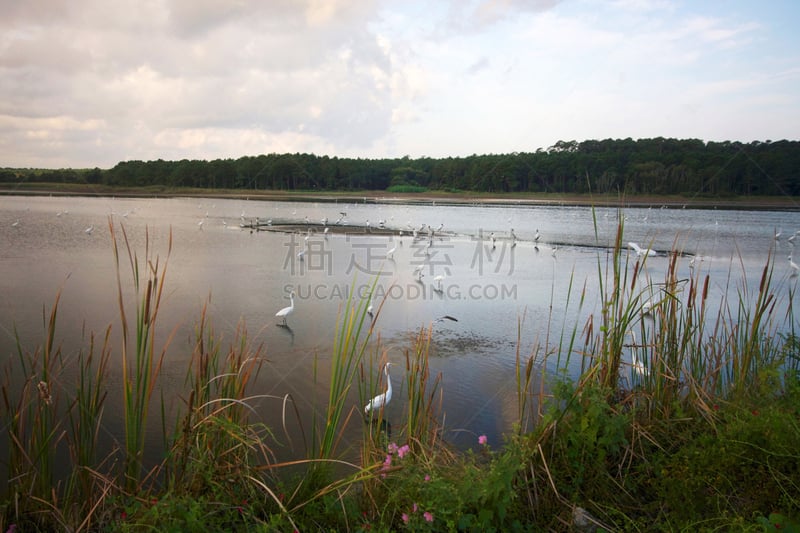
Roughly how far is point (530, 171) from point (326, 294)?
1852 inches

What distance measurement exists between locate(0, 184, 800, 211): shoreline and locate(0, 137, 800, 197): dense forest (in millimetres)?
1170

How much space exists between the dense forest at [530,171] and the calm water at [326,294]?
13563 mm

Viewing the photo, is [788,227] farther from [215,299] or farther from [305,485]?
[305,485]

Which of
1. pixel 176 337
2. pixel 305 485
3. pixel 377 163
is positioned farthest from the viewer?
pixel 377 163

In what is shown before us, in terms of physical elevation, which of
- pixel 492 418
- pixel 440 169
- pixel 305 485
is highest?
pixel 440 169

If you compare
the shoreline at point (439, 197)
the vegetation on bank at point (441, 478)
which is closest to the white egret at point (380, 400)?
the vegetation on bank at point (441, 478)

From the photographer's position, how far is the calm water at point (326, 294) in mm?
5312

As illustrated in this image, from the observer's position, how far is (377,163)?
3273 inches

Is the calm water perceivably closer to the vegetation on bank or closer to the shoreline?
the vegetation on bank

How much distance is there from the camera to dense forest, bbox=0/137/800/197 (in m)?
40.8

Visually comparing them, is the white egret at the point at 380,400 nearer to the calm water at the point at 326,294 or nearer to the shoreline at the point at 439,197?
the calm water at the point at 326,294

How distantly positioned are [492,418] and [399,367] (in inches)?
59.2

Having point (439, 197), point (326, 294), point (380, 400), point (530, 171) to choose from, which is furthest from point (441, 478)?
point (439, 197)

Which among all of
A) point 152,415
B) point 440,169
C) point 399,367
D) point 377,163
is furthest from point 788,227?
point 377,163
